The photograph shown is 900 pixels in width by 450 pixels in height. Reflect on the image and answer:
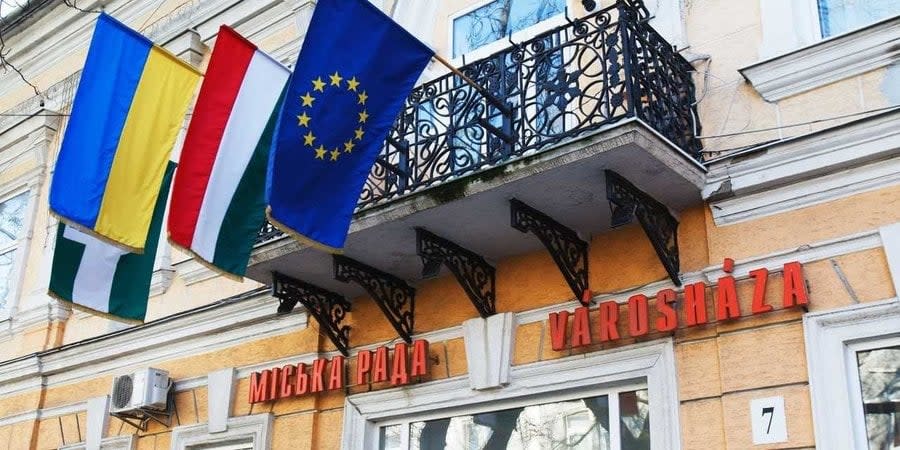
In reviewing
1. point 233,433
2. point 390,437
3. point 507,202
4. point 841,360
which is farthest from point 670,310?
point 233,433

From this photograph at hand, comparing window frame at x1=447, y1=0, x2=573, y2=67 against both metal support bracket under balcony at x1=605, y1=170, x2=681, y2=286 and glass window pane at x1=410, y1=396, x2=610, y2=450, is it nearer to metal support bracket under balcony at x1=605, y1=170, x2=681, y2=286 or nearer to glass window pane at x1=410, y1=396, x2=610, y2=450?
metal support bracket under balcony at x1=605, y1=170, x2=681, y2=286

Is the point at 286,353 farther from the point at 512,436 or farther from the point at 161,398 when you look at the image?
the point at 512,436

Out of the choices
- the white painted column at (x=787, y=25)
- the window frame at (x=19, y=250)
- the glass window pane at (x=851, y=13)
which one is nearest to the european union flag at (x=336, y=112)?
the white painted column at (x=787, y=25)

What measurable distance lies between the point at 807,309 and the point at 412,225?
2420mm

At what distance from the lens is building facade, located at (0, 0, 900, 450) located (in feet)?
18.0

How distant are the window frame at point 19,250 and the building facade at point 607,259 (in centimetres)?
346

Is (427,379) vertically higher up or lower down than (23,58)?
lower down

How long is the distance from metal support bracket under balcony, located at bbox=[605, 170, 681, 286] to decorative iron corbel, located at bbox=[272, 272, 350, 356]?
98.4 inches

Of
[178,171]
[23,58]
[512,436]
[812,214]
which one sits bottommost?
[512,436]

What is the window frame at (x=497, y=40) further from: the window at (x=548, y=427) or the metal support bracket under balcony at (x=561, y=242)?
the window at (x=548, y=427)

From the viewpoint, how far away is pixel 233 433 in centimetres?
800

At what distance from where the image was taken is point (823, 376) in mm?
5312

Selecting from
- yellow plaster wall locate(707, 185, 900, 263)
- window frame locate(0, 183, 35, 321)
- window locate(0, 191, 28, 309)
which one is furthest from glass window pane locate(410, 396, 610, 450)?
window locate(0, 191, 28, 309)

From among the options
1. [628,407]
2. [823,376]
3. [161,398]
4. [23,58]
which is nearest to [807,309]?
[823,376]
